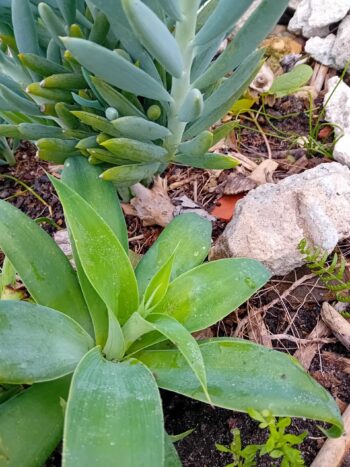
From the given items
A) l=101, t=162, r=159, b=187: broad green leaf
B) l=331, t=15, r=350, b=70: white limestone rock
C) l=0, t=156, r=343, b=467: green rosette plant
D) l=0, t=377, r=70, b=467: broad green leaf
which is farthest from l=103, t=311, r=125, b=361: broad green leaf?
l=331, t=15, r=350, b=70: white limestone rock

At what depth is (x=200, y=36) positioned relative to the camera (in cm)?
93

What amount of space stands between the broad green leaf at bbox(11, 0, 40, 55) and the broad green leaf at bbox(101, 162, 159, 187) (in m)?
0.31

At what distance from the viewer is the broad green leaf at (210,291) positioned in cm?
103

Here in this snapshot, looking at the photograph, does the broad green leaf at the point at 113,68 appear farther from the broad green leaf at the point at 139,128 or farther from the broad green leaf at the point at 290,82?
the broad green leaf at the point at 290,82

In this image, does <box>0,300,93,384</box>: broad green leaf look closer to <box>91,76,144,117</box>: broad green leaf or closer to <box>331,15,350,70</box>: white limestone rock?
<box>91,76,144,117</box>: broad green leaf

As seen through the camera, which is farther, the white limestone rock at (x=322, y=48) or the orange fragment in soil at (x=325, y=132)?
the white limestone rock at (x=322, y=48)

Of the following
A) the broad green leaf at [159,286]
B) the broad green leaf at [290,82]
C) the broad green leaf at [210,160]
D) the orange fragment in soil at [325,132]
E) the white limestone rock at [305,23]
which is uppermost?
the white limestone rock at [305,23]

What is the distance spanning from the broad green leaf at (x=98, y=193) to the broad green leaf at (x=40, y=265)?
0.46ft

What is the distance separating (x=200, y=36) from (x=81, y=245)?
45 cm

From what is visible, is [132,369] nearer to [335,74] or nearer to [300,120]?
[300,120]

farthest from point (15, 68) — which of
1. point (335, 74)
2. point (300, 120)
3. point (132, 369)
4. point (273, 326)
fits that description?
point (335, 74)

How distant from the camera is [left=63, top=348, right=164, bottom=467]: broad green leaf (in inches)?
30.1

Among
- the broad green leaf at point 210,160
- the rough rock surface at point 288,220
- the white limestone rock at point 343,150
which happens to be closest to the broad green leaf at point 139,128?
the broad green leaf at point 210,160

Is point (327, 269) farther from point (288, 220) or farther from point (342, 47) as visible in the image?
point (342, 47)
